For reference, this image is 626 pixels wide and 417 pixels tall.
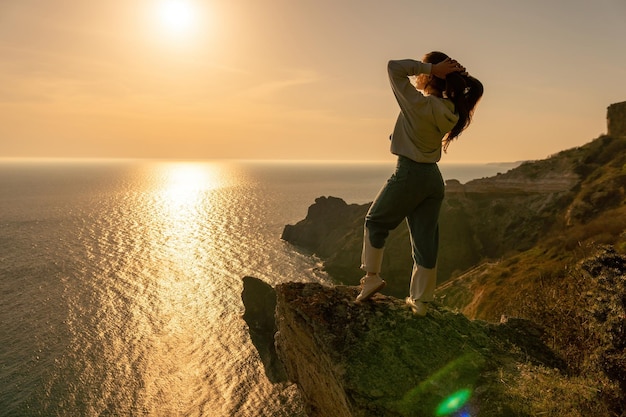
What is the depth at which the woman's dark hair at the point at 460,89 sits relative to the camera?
549 cm

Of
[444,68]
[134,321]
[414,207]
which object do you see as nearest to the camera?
[444,68]

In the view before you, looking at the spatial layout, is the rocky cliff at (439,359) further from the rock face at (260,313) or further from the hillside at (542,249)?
the rock face at (260,313)

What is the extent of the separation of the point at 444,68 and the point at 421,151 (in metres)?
1.22

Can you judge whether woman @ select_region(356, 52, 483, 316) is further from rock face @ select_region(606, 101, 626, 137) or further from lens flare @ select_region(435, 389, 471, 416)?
rock face @ select_region(606, 101, 626, 137)

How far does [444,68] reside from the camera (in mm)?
5262

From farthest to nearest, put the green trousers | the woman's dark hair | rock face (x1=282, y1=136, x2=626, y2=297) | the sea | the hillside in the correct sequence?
rock face (x1=282, y1=136, x2=626, y2=297) → the sea → the hillside → the green trousers → the woman's dark hair

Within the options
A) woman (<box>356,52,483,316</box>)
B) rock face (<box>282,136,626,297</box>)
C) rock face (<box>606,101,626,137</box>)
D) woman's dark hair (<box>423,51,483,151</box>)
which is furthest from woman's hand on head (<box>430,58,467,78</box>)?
rock face (<box>606,101,626,137</box>)

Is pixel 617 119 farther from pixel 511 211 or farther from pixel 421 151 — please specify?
pixel 421 151

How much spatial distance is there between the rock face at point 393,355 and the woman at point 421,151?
0.56m

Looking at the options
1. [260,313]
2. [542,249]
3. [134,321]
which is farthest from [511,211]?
[134,321]

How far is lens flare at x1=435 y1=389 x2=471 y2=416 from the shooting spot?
4.94 metres

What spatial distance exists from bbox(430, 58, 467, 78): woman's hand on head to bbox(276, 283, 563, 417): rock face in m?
3.98

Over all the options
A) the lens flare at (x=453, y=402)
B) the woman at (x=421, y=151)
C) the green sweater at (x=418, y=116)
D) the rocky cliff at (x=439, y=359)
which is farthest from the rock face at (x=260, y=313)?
the green sweater at (x=418, y=116)

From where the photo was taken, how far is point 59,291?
5225 centimetres
